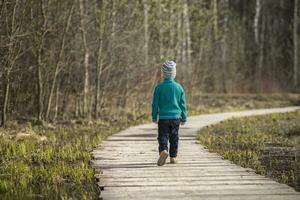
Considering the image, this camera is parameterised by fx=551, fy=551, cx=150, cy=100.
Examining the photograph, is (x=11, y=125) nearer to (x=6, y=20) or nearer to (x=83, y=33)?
(x=6, y=20)

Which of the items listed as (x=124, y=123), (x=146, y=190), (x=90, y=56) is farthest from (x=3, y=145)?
(x=90, y=56)

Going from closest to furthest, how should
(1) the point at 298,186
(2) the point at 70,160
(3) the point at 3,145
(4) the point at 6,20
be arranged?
(1) the point at 298,186
(2) the point at 70,160
(3) the point at 3,145
(4) the point at 6,20

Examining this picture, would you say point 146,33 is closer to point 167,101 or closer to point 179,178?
point 167,101

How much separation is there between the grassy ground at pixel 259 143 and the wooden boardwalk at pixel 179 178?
0.39 meters

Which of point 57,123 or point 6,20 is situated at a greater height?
point 6,20

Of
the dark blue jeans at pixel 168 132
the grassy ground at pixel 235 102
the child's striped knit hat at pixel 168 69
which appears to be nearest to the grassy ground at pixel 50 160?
the dark blue jeans at pixel 168 132

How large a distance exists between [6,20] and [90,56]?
261 inches

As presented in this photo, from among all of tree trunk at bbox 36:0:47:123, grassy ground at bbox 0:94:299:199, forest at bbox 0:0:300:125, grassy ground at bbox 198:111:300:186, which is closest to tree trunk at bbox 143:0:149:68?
forest at bbox 0:0:300:125

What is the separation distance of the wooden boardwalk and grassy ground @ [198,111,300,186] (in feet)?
1.29

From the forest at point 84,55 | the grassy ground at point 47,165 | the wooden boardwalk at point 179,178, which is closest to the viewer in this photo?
the wooden boardwalk at point 179,178

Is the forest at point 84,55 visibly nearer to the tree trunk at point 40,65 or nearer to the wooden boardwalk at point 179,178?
the tree trunk at point 40,65

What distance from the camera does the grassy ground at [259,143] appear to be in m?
8.62

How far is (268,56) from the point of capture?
156 ft

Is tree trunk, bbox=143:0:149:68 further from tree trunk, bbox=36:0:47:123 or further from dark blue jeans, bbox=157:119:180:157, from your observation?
dark blue jeans, bbox=157:119:180:157
